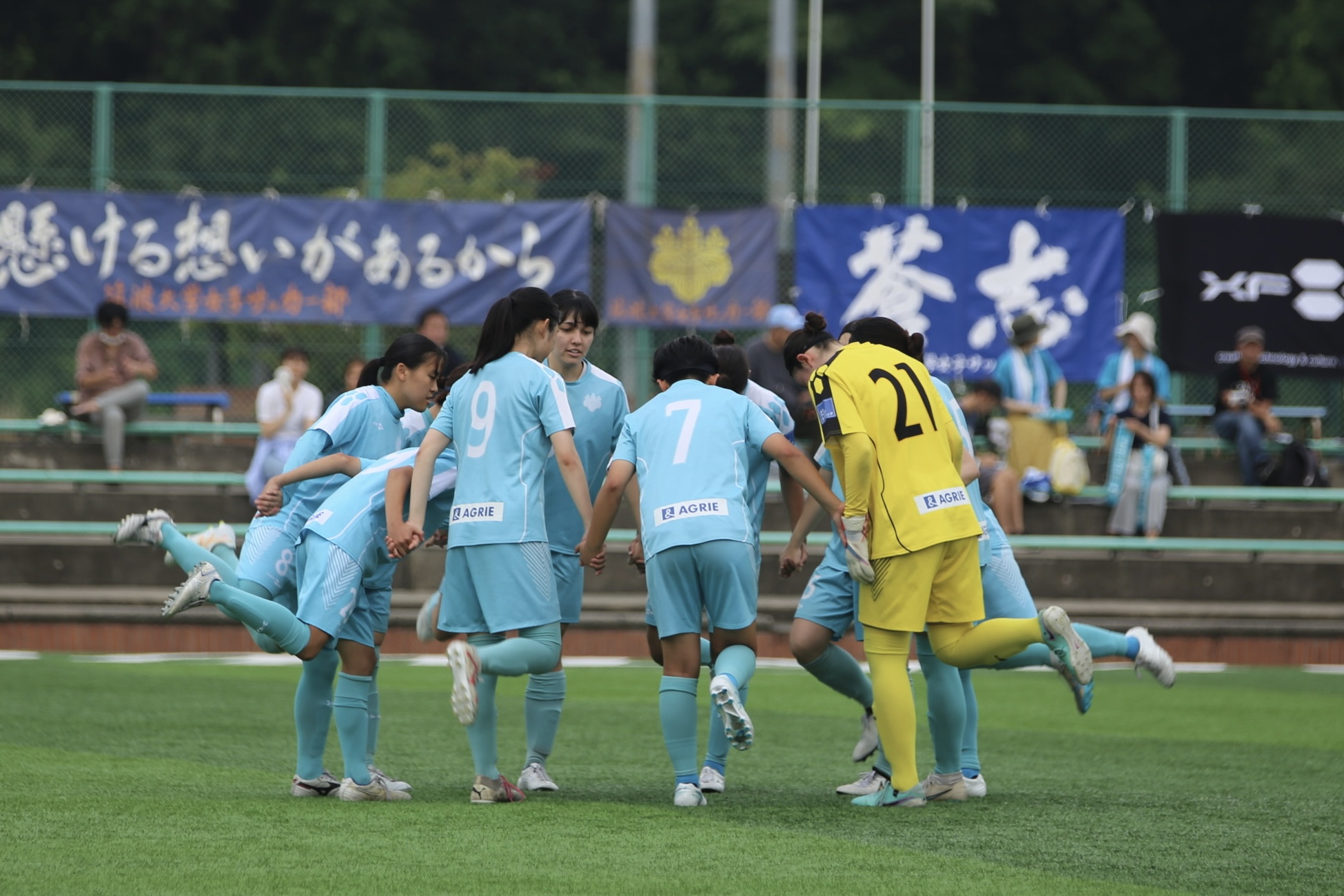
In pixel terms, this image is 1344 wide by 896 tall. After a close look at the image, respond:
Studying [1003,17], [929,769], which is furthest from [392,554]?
[1003,17]

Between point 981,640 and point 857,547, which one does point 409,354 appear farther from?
point 981,640

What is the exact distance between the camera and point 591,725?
28.7 ft

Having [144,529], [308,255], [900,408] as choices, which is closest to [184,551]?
[144,529]

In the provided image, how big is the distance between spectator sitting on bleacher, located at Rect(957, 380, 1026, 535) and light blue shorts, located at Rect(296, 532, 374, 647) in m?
8.10

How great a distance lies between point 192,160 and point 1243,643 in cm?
1045

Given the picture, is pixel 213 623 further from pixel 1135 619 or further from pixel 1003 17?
pixel 1003 17

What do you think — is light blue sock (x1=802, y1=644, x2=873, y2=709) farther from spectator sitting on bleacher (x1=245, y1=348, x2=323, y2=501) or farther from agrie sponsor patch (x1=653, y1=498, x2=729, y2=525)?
spectator sitting on bleacher (x1=245, y1=348, x2=323, y2=501)

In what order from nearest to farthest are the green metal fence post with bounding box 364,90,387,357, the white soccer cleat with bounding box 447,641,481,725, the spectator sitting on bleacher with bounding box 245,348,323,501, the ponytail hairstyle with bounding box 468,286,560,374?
the white soccer cleat with bounding box 447,641,481,725
the ponytail hairstyle with bounding box 468,286,560,374
the spectator sitting on bleacher with bounding box 245,348,323,501
the green metal fence post with bounding box 364,90,387,357

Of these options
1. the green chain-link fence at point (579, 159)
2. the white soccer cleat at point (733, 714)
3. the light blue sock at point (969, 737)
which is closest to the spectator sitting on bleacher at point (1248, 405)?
the green chain-link fence at point (579, 159)

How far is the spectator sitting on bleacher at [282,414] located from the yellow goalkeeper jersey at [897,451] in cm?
825

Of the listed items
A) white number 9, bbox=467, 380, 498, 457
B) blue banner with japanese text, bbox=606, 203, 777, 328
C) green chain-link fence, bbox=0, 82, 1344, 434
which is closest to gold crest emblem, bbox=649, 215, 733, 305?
blue banner with japanese text, bbox=606, 203, 777, 328

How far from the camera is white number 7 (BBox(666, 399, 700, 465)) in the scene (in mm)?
6098

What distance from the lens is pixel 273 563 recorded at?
253 inches

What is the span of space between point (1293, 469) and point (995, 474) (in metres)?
3.12
